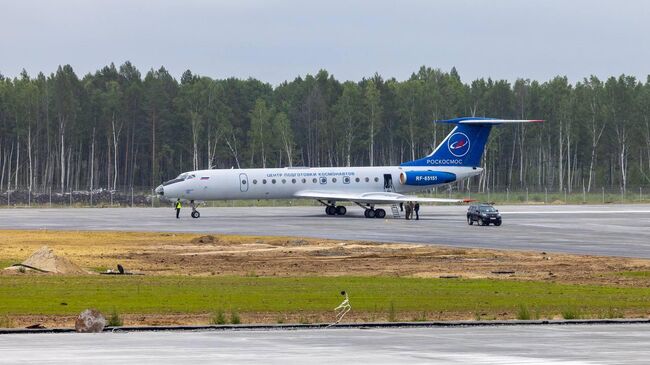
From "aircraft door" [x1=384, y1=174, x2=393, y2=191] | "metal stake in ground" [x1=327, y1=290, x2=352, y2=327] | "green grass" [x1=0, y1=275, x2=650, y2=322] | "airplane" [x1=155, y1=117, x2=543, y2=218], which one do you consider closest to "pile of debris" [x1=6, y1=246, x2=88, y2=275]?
"green grass" [x1=0, y1=275, x2=650, y2=322]

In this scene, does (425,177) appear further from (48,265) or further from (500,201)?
(48,265)

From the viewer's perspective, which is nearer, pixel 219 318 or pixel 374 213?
pixel 219 318

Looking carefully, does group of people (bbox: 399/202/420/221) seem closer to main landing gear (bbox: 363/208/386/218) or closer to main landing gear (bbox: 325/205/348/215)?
main landing gear (bbox: 363/208/386/218)

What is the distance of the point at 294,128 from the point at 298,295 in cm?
13679

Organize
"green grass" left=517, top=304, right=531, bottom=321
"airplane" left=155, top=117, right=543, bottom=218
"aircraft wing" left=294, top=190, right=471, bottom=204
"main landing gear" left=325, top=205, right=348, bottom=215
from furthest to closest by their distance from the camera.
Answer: "main landing gear" left=325, top=205, right=348, bottom=215 → "airplane" left=155, top=117, right=543, bottom=218 → "aircraft wing" left=294, top=190, right=471, bottom=204 → "green grass" left=517, top=304, right=531, bottom=321

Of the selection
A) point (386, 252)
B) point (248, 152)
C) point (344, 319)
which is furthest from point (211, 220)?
point (248, 152)

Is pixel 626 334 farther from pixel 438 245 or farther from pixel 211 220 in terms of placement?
pixel 211 220

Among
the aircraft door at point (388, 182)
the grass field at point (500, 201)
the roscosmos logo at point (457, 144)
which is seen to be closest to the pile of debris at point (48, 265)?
the aircraft door at point (388, 182)

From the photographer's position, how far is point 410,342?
21.6 meters

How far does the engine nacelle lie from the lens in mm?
78812

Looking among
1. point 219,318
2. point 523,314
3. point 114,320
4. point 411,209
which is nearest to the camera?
point 114,320

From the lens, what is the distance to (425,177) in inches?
3123

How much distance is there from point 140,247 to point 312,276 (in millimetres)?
14814

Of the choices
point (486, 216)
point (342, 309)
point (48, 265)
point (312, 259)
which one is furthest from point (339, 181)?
point (342, 309)
